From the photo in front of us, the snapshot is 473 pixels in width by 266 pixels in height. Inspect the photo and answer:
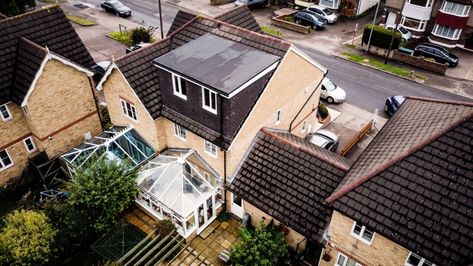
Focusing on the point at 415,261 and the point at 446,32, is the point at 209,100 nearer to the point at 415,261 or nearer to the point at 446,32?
the point at 415,261

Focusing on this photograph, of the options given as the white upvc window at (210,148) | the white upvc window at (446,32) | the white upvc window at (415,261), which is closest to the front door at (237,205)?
the white upvc window at (210,148)

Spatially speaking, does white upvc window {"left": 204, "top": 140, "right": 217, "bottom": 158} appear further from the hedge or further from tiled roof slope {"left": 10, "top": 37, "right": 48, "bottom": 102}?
the hedge

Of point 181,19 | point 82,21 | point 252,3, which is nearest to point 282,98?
point 181,19

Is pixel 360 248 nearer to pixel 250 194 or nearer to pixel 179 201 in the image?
pixel 250 194

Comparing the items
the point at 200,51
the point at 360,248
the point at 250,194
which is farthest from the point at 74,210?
the point at 360,248

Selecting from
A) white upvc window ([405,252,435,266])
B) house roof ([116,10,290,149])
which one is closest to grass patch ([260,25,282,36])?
house roof ([116,10,290,149])

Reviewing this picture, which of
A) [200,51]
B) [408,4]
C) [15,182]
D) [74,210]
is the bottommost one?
[15,182]
